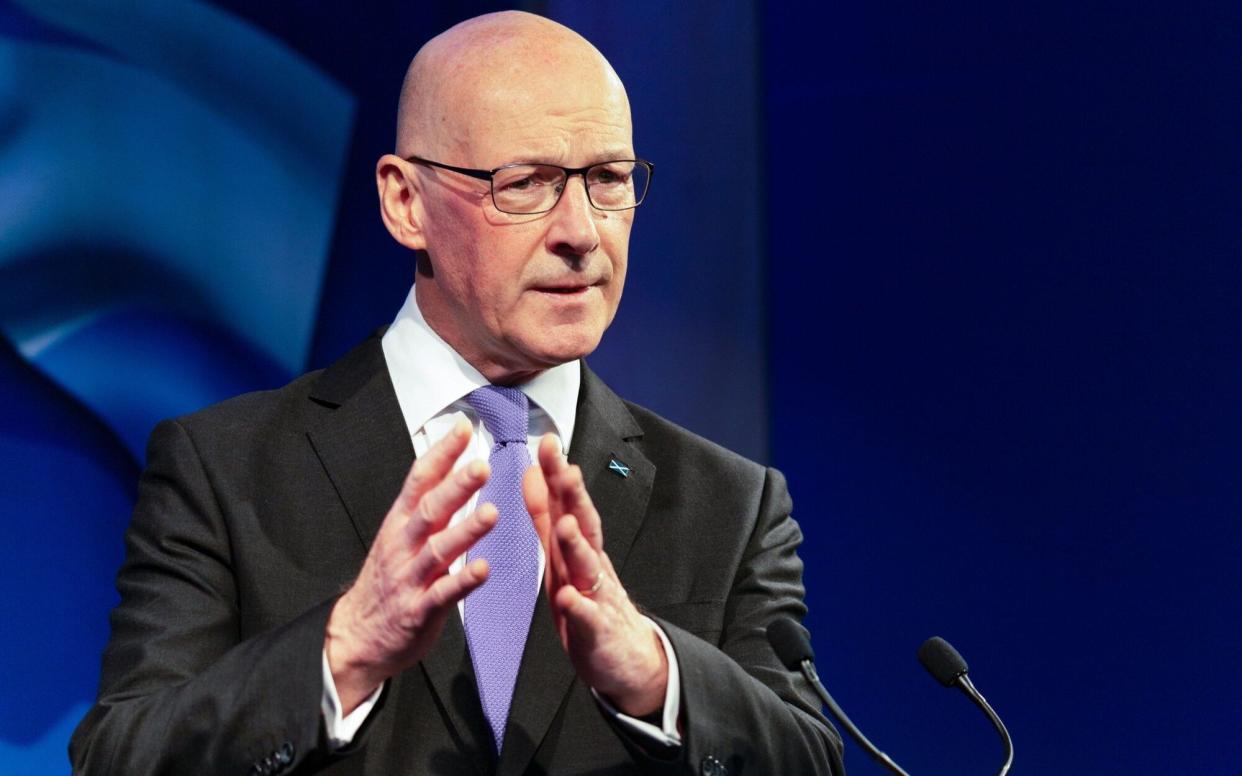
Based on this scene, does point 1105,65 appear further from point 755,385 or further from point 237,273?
point 237,273

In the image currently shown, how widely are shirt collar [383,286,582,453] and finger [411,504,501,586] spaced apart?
58 cm

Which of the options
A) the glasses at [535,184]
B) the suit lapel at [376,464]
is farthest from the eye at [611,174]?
the suit lapel at [376,464]

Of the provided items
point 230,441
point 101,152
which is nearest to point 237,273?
point 101,152

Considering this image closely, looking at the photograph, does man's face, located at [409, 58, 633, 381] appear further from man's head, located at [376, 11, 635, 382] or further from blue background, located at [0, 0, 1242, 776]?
blue background, located at [0, 0, 1242, 776]

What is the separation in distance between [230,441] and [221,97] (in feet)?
3.40

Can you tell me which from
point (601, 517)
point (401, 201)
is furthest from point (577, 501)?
point (401, 201)

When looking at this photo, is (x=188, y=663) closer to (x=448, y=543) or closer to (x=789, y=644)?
(x=448, y=543)

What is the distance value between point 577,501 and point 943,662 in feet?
1.70

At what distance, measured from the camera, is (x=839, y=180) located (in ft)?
10.7

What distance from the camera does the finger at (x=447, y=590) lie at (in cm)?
147

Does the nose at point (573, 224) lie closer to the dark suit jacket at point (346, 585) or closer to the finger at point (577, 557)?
the dark suit jacket at point (346, 585)

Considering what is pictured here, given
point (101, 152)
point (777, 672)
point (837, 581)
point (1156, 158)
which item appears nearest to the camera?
point (777, 672)

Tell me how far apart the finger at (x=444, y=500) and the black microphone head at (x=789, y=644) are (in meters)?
0.44

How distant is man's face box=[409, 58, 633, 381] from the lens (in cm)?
203
